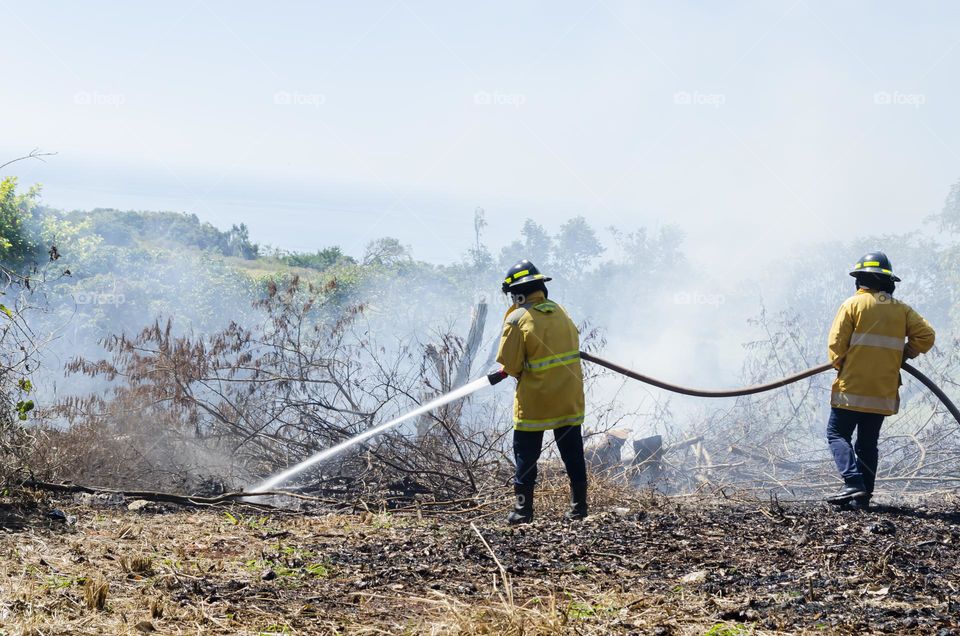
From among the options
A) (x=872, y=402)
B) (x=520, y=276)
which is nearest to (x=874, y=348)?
(x=872, y=402)

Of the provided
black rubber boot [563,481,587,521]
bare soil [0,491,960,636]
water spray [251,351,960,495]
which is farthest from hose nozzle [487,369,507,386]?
bare soil [0,491,960,636]

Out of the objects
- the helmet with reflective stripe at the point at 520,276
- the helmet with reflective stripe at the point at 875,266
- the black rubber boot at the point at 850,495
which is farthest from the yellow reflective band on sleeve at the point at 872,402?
the helmet with reflective stripe at the point at 520,276

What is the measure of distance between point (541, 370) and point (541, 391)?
0.47 feet

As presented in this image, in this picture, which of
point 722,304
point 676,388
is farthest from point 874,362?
point 722,304

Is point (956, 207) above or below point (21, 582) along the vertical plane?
above

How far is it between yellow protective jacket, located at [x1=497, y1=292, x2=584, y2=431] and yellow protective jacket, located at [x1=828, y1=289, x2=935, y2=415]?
1846 mm

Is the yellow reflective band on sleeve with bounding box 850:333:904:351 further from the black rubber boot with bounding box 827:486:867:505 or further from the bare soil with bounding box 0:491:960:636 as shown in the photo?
the bare soil with bounding box 0:491:960:636

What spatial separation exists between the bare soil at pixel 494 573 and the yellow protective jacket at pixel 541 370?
2.32ft

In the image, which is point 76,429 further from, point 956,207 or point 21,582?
point 956,207

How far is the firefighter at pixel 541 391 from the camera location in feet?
17.7

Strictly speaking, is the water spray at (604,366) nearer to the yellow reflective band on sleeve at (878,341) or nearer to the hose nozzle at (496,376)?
the hose nozzle at (496,376)

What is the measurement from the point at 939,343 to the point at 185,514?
1280 centimetres

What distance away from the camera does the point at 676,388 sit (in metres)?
6.35

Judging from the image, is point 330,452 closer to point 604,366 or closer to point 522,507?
point 522,507
